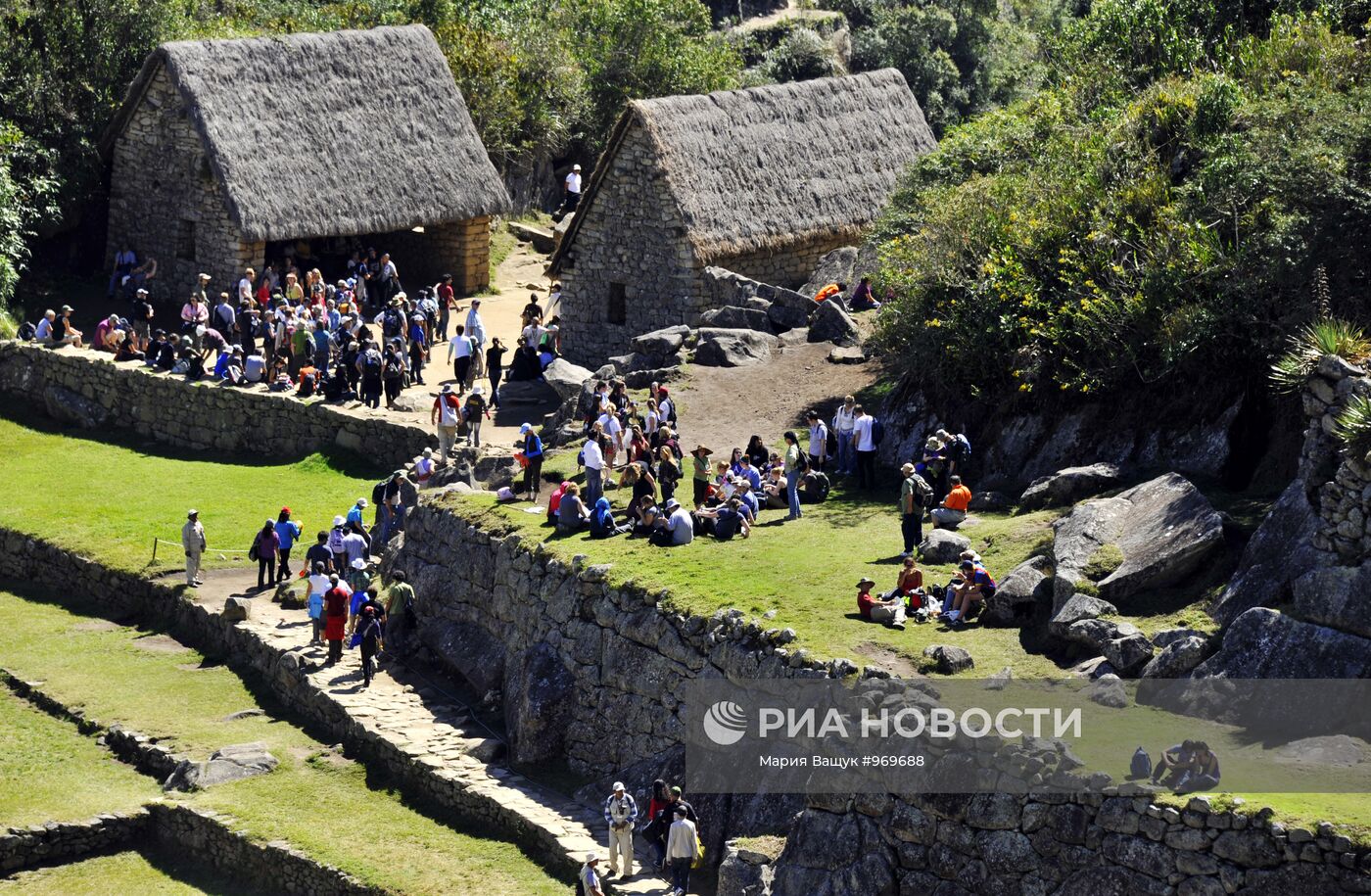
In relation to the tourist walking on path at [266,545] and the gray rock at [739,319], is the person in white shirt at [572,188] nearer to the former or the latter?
the gray rock at [739,319]

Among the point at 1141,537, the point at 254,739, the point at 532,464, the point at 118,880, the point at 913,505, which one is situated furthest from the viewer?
the point at 532,464

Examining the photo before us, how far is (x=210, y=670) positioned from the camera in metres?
32.8

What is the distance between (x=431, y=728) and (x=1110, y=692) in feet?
35.1

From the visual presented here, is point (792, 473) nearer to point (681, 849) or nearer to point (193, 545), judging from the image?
point (681, 849)

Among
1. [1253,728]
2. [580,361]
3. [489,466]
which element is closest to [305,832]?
[489,466]

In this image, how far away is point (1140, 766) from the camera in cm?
2061

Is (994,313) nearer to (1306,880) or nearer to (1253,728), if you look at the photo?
(1253,728)

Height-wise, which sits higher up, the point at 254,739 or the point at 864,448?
the point at 864,448

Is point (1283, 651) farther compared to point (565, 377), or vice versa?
point (565, 377)

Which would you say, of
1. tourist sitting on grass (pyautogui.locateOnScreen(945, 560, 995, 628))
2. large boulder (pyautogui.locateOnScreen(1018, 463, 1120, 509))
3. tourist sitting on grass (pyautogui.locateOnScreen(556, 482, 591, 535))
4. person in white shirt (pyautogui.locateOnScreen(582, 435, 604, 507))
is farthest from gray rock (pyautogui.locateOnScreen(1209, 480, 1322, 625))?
person in white shirt (pyautogui.locateOnScreen(582, 435, 604, 507))

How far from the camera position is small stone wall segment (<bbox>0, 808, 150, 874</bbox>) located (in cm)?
2812

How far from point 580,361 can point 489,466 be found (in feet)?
30.2

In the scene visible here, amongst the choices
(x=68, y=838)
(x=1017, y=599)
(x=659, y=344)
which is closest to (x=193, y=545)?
(x=68, y=838)

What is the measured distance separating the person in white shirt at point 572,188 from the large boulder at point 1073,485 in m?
25.3
